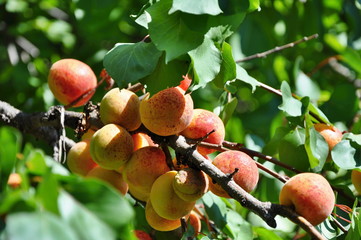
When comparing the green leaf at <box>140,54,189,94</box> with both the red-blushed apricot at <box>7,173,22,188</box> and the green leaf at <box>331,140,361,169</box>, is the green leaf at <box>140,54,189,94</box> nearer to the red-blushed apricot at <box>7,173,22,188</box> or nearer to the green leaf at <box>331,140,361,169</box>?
the red-blushed apricot at <box>7,173,22,188</box>

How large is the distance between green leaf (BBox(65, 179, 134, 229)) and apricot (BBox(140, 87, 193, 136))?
0.44 meters

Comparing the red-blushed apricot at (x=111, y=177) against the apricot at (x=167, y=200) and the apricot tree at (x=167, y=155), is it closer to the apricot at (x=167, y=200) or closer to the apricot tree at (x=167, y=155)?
the apricot tree at (x=167, y=155)

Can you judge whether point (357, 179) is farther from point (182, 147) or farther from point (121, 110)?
point (121, 110)

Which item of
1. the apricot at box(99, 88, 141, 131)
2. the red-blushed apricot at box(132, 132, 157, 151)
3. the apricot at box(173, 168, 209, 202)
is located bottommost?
the red-blushed apricot at box(132, 132, 157, 151)

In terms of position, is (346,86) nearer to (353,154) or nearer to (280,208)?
(353,154)

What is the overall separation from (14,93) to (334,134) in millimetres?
1481

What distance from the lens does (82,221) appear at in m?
0.71

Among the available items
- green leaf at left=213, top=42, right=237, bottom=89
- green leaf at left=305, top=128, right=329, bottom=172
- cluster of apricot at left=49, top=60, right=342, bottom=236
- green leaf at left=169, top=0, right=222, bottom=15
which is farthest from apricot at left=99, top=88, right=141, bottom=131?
green leaf at left=305, top=128, right=329, bottom=172

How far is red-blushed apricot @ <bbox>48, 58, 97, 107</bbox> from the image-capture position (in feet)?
5.03

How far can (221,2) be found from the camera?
1060 millimetres

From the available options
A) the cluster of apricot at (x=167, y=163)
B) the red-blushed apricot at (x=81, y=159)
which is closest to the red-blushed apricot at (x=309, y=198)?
the cluster of apricot at (x=167, y=163)

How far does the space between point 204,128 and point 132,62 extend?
25 centimetres

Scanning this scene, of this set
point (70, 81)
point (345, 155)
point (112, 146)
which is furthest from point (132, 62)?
point (345, 155)

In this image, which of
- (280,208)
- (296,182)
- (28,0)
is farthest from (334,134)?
(28,0)
